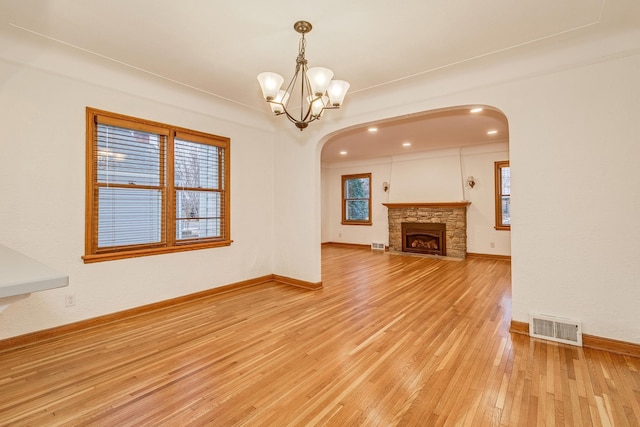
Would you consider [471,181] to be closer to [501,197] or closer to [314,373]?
[501,197]

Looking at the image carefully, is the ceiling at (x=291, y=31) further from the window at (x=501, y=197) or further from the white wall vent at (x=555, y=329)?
the window at (x=501, y=197)

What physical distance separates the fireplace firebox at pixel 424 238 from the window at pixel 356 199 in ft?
4.41

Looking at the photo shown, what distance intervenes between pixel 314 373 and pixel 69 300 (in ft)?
8.53

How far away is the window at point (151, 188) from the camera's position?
3219 mm

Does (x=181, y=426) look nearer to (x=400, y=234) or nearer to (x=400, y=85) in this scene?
(x=400, y=85)

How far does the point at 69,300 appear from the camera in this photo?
9.83 feet

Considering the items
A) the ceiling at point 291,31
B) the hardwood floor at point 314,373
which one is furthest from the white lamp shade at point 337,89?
the hardwood floor at point 314,373

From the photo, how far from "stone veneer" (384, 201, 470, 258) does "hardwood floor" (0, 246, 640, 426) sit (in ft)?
12.4

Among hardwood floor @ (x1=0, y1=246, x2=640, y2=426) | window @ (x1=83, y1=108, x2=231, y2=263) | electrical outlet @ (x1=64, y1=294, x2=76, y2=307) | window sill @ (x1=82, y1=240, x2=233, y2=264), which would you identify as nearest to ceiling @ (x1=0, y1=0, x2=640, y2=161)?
window @ (x1=83, y1=108, x2=231, y2=263)

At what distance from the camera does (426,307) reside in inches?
148

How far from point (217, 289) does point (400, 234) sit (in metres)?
5.36

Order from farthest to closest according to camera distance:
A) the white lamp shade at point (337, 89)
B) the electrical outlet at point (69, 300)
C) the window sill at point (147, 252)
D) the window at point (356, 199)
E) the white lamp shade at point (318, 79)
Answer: the window at point (356, 199) < the window sill at point (147, 252) < the electrical outlet at point (69, 300) < the white lamp shade at point (337, 89) < the white lamp shade at point (318, 79)

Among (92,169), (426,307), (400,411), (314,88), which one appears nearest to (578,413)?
(400,411)

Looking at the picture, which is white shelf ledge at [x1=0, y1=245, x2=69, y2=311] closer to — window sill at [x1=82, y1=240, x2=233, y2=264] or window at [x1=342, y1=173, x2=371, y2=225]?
window sill at [x1=82, y1=240, x2=233, y2=264]
